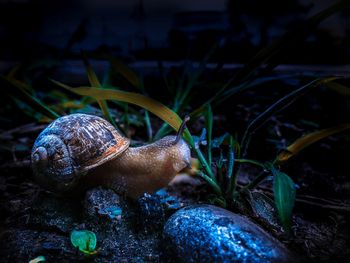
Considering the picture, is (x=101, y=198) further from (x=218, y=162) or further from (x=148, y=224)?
(x=218, y=162)

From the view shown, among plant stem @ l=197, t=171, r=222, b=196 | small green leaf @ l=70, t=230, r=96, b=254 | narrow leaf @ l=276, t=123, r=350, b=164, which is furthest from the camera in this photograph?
plant stem @ l=197, t=171, r=222, b=196

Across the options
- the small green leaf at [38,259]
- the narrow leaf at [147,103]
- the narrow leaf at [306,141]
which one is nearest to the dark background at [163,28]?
the narrow leaf at [147,103]

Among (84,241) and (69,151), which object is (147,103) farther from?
(84,241)

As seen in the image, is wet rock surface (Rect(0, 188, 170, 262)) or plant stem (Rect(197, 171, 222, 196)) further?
plant stem (Rect(197, 171, 222, 196))

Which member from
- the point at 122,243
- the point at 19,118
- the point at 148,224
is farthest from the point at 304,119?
the point at 19,118

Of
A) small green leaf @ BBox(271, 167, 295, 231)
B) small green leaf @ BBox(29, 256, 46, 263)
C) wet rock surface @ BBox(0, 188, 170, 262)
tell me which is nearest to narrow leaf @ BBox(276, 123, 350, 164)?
small green leaf @ BBox(271, 167, 295, 231)

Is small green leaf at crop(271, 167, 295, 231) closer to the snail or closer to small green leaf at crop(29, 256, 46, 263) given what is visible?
the snail
